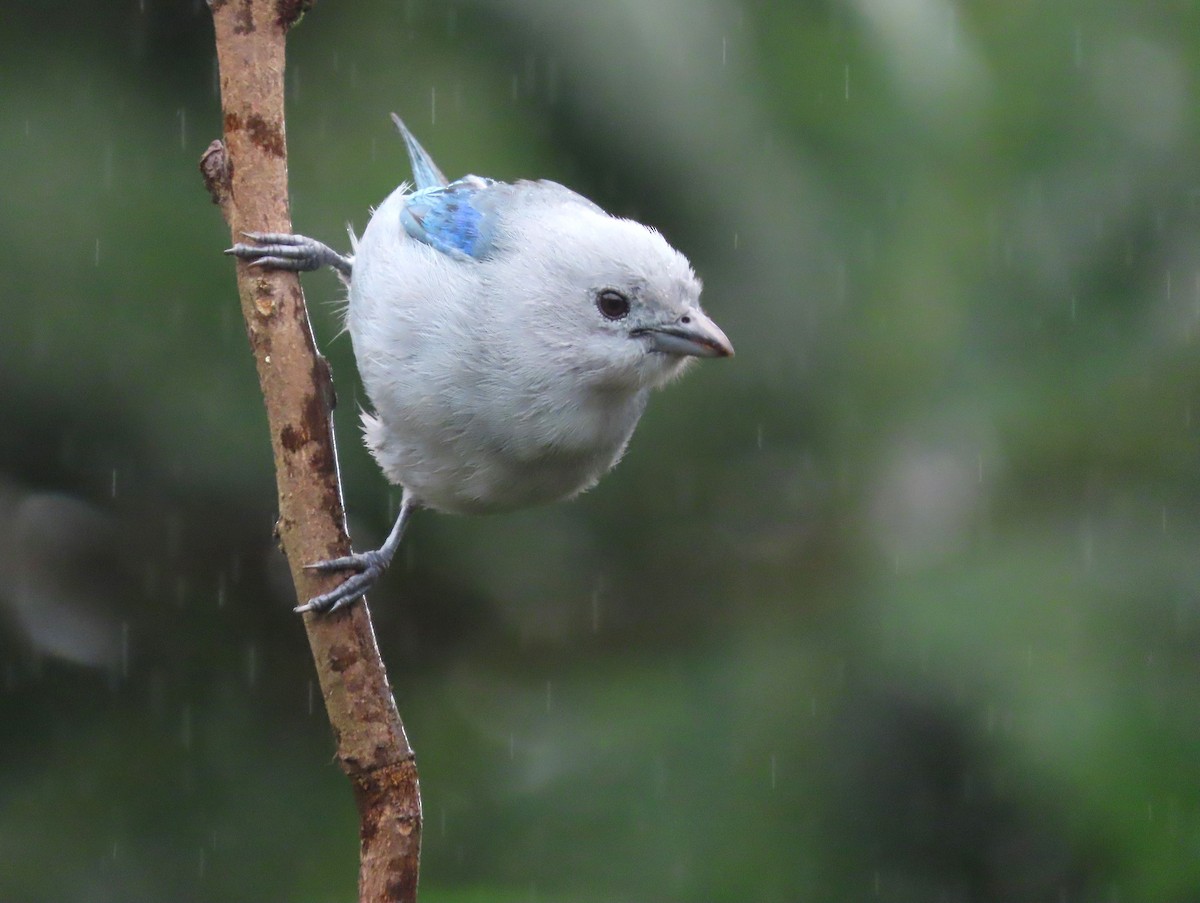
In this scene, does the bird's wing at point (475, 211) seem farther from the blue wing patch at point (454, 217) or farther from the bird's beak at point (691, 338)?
the bird's beak at point (691, 338)

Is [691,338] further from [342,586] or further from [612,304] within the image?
[342,586]

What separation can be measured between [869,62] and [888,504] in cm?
106

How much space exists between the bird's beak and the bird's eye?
6cm

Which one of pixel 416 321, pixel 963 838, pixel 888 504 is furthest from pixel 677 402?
pixel 963 838

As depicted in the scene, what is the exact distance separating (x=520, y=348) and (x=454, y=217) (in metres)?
0.46

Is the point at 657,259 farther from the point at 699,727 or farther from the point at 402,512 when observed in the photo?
the point at 699,727

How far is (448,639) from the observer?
10.8 feet

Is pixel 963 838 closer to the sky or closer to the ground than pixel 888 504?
closer to the ground

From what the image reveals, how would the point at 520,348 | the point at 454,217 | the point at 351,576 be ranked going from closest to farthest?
the point at 351,576
the point at 520,348
the point at 454,217

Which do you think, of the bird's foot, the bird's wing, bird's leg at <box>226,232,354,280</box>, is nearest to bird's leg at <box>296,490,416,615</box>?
the bird's foot

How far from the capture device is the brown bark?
7.61 feet

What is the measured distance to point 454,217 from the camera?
9.89 feet

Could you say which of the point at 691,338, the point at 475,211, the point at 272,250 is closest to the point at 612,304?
the point at 691,338

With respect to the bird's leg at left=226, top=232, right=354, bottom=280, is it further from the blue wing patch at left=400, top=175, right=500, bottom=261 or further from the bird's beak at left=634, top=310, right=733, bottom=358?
the bird's beak at left=634, top=310, right=733, bottom=358
